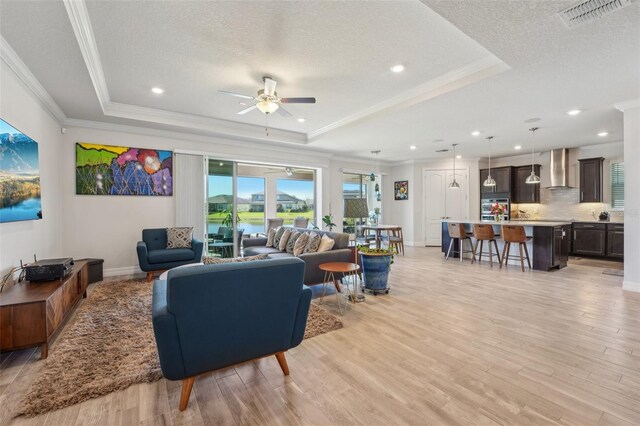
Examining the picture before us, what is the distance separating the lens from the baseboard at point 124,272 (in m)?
5.23

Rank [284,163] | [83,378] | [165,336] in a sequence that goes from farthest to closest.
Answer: [284,163]
[83,378]
[165,336]

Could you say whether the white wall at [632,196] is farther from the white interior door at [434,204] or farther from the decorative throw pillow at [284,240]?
the decorative throw pillow at [284,240]

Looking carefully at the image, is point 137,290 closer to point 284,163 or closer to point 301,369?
point 301,369

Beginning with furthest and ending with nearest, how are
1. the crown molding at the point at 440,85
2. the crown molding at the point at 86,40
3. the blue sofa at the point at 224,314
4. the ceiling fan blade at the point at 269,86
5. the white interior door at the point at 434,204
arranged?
the white interior door at the point at 434,204 < the ceiling fan blade at the point at 269,86 < the crown molding at the point at 440,85 < the crown molding at the point at 86,40 < the blue sofa at the point at 224,314

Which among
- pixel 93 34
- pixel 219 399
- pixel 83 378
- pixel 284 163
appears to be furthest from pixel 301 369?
pixel 284 163

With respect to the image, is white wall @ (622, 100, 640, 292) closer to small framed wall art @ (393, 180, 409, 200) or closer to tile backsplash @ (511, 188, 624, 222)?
tile backsplash @ (511, 188, 624, 222)

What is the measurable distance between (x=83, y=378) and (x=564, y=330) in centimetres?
429

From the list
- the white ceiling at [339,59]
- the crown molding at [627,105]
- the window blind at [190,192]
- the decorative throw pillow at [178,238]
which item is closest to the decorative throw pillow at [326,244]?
the white ceiling at [339,59]

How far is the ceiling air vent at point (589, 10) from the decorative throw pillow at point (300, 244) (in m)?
3.75

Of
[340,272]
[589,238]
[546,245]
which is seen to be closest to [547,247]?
[546,245]

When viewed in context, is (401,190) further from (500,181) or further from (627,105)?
(627,105)

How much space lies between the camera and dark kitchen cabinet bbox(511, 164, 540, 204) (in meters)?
8.20

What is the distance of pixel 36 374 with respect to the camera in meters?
2.24

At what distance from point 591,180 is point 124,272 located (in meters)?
10.7
